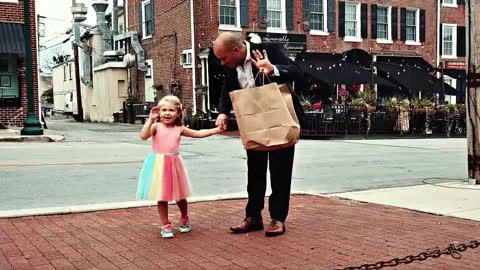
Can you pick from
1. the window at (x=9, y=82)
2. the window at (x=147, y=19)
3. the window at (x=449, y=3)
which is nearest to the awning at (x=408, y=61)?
the window at (x=449, y=3)

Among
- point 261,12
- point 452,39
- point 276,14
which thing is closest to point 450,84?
point 452,39

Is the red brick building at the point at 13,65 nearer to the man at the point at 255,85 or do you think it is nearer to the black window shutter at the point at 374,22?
the black window shutter at the point at 374,22

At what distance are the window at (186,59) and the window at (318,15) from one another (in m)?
6.01

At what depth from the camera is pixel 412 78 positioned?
26969mm

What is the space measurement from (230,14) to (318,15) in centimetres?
473

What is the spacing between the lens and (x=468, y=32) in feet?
28.7

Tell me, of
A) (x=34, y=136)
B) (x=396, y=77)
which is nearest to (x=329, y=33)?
(x=396, y=77)

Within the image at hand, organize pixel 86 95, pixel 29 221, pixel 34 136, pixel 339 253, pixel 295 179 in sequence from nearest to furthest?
1. pixel 339 253
2. pixel 29 221
3. pixel 295 179
4. pixel 34 136
5. pixel 86 95

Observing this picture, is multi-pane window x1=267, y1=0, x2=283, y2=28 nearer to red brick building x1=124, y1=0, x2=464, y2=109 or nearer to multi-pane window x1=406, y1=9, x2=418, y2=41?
red brick building x1=124, y1=0, x2=464, y2=109

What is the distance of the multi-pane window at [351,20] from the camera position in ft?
93.6

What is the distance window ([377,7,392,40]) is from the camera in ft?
96.7

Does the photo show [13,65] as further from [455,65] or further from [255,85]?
[455,65]

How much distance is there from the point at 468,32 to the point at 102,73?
2610 centimetres

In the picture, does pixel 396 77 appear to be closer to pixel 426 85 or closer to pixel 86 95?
pixel 426 85
